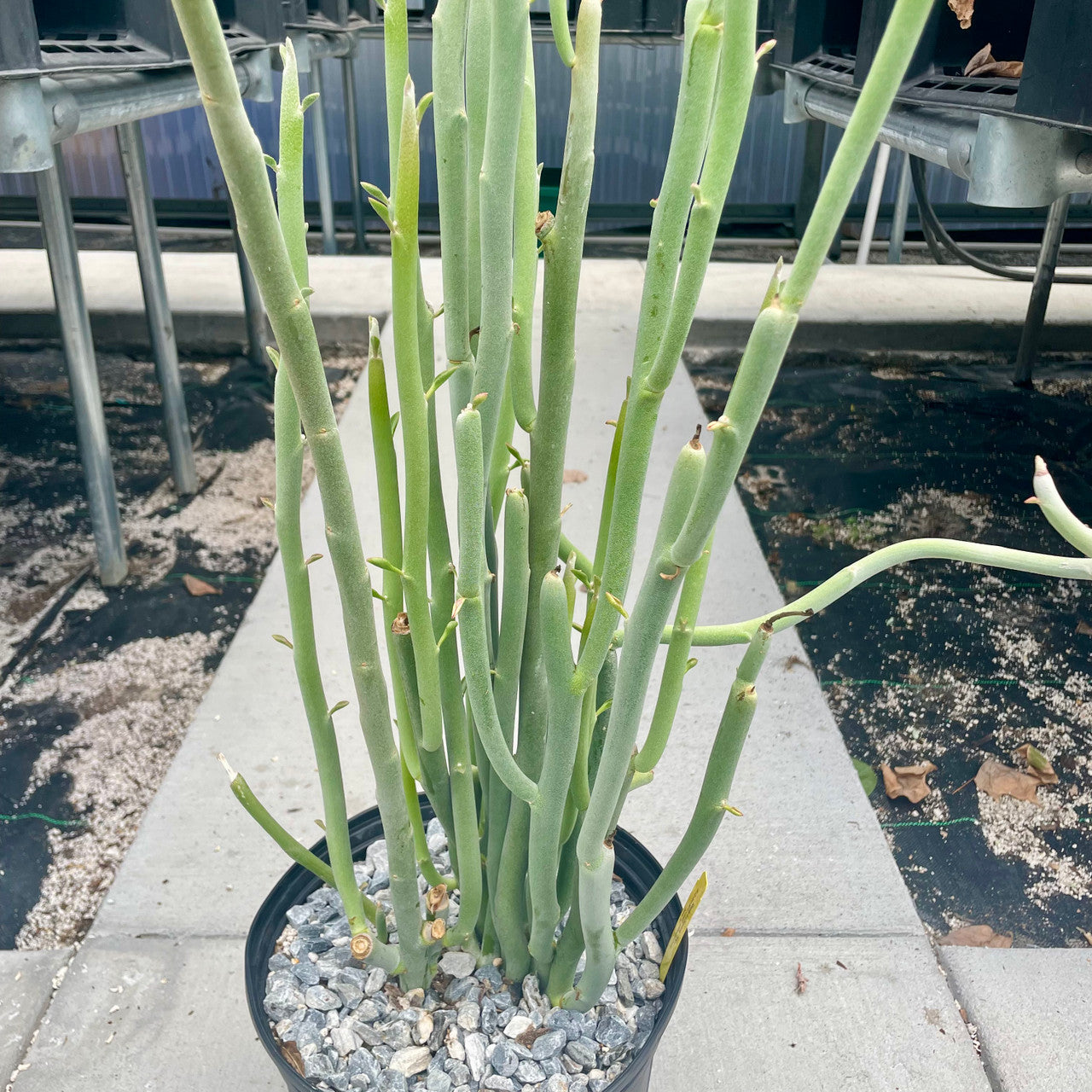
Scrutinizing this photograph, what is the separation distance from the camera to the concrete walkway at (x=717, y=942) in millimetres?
1028

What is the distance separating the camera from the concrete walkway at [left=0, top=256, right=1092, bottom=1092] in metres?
1.03

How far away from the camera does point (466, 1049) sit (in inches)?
31.6

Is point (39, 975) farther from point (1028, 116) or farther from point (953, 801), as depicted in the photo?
point (1028, 116)

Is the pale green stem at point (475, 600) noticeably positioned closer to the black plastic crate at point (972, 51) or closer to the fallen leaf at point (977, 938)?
the fallen leaf at point (977, 938)

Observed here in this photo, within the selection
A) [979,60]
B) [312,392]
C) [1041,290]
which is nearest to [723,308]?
[1041,290]

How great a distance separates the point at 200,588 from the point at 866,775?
1.30 metres

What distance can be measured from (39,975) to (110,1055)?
0.52 ft

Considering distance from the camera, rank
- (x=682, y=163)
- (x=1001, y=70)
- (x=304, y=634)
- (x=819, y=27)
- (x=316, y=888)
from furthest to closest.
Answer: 1. (x=819, y=27)
2. (x=1001, y=70)
3. (x=316, y=888)
4. (x=304, y=634)
5. (x=682, y=163)

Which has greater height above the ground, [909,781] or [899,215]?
[899,215]

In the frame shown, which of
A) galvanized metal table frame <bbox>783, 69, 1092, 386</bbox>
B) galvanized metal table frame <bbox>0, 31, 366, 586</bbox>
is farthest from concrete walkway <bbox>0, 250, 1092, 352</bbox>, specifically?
galvanized metal table frame <bbox>783, 69, 1092, 386</bbox>

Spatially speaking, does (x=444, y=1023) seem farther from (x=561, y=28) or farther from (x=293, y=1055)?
(x=561, y=28)

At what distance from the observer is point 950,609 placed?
191cm

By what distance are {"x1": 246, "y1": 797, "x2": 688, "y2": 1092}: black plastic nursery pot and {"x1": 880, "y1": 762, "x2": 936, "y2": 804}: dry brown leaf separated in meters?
0.68

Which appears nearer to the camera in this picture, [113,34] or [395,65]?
[395,65]
